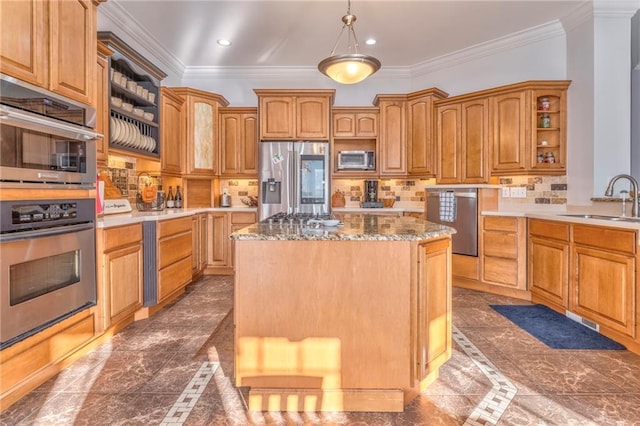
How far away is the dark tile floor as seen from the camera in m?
1.67

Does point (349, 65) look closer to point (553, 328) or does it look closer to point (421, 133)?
point (421, 133)

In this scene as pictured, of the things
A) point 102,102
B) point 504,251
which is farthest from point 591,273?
point 102,102

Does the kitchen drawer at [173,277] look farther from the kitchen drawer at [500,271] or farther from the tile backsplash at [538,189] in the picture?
the tile backsplash at [538,189]

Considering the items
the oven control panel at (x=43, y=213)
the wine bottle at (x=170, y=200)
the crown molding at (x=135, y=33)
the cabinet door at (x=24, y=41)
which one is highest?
the crown molding at (x=135, y=33)

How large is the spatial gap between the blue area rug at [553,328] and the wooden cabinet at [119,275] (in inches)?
124

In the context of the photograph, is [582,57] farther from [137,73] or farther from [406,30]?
[137,73]

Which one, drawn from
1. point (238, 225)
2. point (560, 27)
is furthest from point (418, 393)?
point (560, 27)

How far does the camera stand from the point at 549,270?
3213 millimetres

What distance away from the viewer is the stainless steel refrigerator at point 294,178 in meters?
4.52

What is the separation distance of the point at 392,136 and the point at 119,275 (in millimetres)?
3622

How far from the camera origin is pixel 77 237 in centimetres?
215

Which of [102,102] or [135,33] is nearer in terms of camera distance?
[102,102]

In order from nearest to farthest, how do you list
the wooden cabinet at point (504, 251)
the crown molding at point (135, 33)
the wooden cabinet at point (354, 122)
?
the crown molding at point (135, 33), the wooden cabinet at point (504, 251), the wooden cabinet at point (354, 122)

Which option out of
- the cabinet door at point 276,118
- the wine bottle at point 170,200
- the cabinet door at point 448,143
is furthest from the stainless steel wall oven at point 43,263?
the cabinet door at point 448,143
